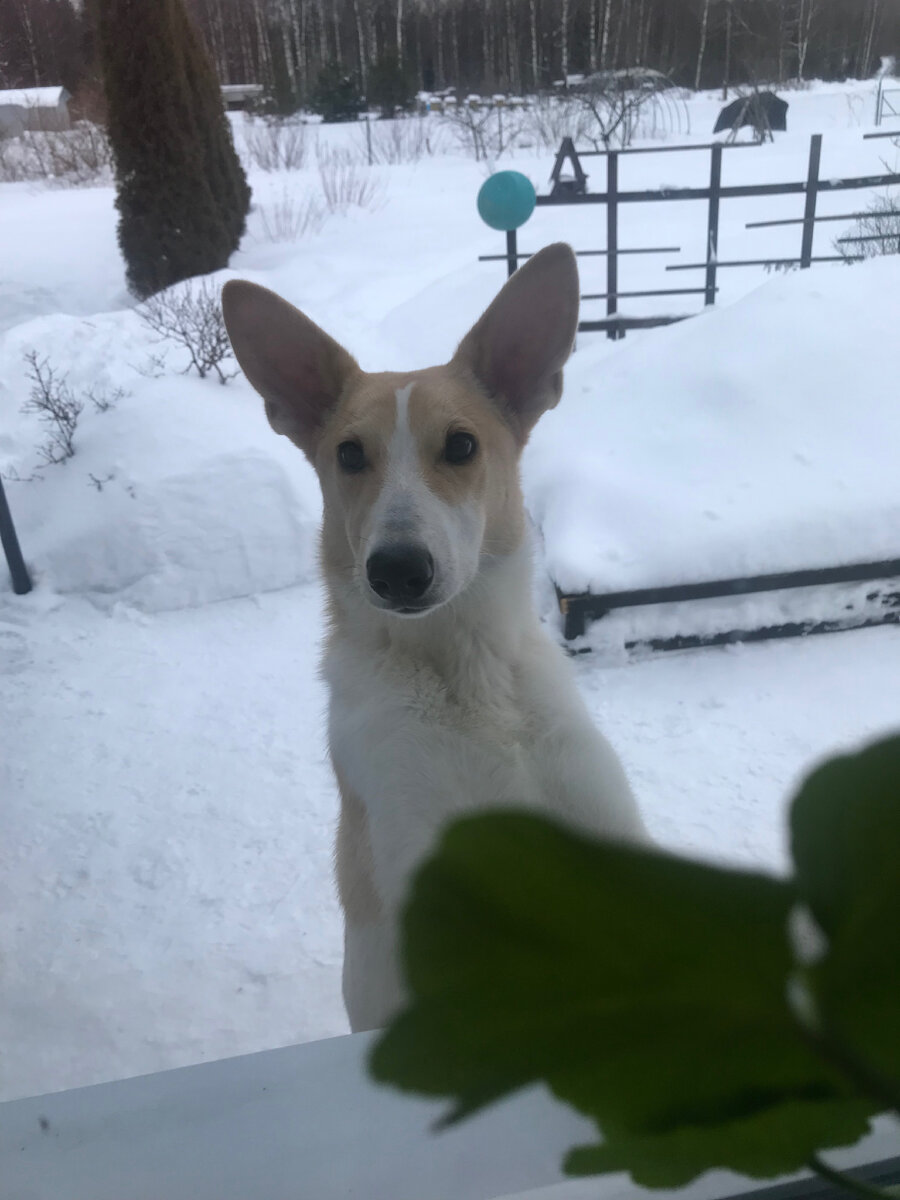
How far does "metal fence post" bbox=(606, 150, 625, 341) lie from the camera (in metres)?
3.73

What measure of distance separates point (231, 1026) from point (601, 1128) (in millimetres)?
1406

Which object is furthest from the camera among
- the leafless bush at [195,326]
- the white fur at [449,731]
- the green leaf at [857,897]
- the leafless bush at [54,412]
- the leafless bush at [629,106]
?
the leafless bush at [195,326]

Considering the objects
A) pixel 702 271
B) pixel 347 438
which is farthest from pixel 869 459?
pixel 702 271

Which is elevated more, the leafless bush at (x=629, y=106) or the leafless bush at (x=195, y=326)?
the leafless bush at (x=629, y=106)

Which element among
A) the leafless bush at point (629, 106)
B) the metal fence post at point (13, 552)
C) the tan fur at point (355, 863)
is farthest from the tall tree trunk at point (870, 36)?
the metal fence post at point (13, 552)

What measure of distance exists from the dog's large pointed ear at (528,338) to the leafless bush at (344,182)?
3538 mm

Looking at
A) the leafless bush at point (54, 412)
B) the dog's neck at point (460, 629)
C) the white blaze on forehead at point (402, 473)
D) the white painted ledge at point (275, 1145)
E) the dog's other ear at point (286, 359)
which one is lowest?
the leafless bush at point (54, 412)

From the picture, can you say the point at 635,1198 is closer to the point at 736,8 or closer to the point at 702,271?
the point at 736,8

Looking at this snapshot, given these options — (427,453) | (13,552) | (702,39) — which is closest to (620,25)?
(702,39)

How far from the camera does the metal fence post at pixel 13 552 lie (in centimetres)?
244

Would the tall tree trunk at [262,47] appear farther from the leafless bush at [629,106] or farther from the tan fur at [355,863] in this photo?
the tan fur at [355,863]

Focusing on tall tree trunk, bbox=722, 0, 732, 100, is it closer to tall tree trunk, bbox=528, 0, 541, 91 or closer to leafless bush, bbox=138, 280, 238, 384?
tall tree trunk, bbox=528, 0, 541, 91

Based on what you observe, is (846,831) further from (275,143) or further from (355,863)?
(275,143)

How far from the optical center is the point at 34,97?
2373mm
